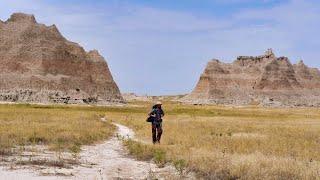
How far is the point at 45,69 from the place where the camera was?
422ft

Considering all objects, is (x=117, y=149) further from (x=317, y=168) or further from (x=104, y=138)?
(x=317, y=168)

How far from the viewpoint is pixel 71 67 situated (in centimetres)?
13700

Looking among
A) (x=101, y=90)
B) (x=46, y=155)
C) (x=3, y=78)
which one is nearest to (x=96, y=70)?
(x=101, y=90)

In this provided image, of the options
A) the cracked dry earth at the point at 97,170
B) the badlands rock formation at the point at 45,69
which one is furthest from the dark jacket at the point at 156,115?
the badlands rock formation at the point at 45,69

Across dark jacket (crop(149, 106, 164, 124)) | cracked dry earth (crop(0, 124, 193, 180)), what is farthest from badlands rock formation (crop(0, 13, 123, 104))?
cracked dry earth (crop(0, 124, 193, 180))

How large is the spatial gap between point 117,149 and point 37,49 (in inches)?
4428

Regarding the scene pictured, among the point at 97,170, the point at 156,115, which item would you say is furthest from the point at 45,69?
the point at 97,170

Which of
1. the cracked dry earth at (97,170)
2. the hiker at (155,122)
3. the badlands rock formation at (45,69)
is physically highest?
the badlands rock formation at (45,69)

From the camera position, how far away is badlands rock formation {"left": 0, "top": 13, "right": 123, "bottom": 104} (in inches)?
4744

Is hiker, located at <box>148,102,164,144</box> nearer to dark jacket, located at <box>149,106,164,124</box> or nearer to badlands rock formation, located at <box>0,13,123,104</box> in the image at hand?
dark jacket, located at <box>149,106,164,124</box>

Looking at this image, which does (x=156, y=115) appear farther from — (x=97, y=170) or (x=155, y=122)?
(x=97, y=170)

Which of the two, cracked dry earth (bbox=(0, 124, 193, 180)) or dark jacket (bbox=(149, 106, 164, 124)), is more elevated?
dark jacket (bbox=(149, 106, 164, 124))

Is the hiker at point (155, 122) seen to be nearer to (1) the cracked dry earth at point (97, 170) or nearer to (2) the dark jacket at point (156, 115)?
(2) the dark jacket at point (156, 115)

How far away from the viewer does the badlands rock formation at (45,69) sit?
120500 millimetres
